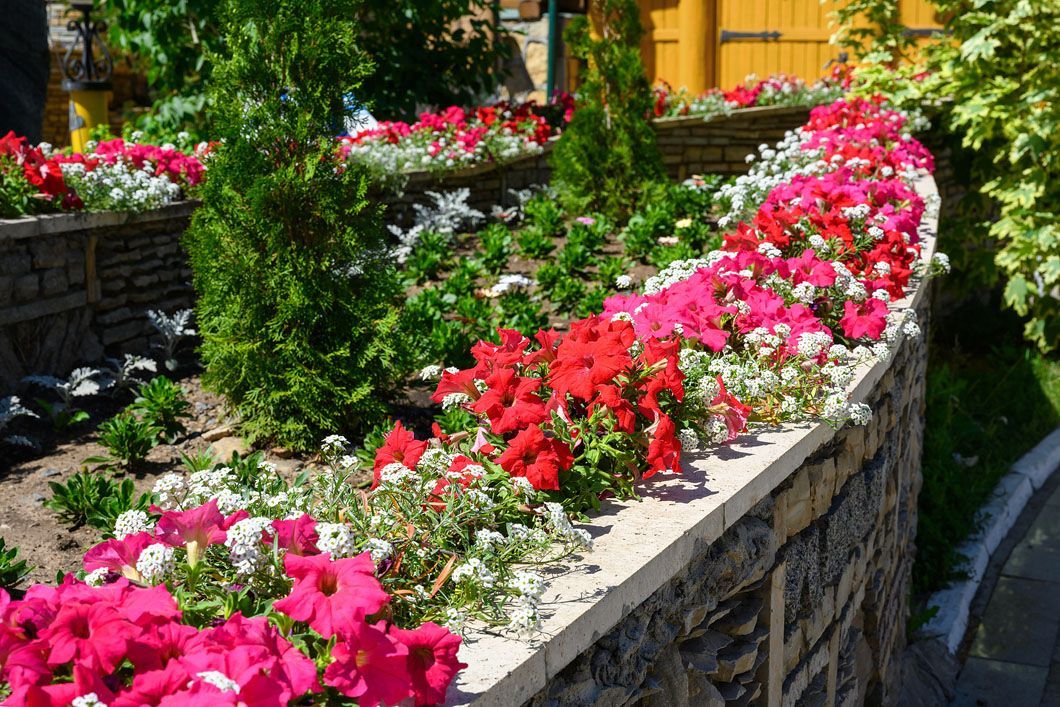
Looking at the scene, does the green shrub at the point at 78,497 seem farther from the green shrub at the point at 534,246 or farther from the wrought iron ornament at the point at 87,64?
the wrought iron ornament at the point at 87,64

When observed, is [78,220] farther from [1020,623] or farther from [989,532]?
[989,532]

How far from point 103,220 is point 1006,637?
195 inches

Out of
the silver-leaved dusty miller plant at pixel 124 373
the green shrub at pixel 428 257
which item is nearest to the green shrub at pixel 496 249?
the green shrub at pixel 428 257

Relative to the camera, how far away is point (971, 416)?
848cm

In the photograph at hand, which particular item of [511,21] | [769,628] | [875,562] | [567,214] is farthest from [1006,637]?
[511,21]

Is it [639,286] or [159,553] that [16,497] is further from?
[639,286]

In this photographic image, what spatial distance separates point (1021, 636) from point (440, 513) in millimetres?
4627

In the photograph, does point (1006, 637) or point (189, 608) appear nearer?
point (189, 608)

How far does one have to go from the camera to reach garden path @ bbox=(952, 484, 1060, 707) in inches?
208

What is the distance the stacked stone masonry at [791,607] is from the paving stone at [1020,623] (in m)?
1.03

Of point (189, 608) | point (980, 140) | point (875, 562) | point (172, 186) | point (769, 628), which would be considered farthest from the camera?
point (980, 140)

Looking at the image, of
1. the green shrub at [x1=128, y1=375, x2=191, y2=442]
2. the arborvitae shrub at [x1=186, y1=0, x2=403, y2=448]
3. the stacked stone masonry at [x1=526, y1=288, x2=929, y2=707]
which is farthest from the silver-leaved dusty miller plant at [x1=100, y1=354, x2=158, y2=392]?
the stacked stone masonry at [x1=526, y1=288, x2=929, y2=707]

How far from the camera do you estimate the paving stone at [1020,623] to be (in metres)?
5.64

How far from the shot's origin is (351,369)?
4.43 m
